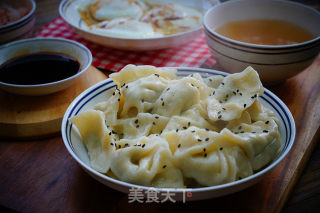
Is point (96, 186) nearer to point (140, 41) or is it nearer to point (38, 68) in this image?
point (38, 68)

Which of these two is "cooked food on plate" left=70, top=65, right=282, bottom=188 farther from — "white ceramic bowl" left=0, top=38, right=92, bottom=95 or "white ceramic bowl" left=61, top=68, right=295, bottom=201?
"white ceramic bowl" left=0, top=38, right=92, bottom=95

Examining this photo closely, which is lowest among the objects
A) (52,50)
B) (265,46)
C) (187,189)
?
(52,50)

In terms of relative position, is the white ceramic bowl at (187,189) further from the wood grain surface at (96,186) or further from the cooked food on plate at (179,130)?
the wood grain surface at (96,186)

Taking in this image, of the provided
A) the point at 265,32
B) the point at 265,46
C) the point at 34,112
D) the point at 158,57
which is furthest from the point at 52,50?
the point at 265,32

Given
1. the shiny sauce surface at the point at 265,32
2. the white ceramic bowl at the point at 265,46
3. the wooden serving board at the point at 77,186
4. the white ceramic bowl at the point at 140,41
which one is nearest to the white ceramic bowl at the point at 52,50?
the white ceramic bowl at the point at 140,41

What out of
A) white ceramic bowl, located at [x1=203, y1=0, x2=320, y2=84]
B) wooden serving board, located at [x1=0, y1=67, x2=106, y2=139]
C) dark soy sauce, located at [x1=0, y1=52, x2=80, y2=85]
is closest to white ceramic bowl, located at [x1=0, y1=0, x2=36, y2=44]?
dark soy sauce, located at [x1=0, y1=52, x2=80, y2=85]

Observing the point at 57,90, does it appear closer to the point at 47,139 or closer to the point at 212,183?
the point at 47,139

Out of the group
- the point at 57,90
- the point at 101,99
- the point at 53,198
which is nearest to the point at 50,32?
the point at 57,90
